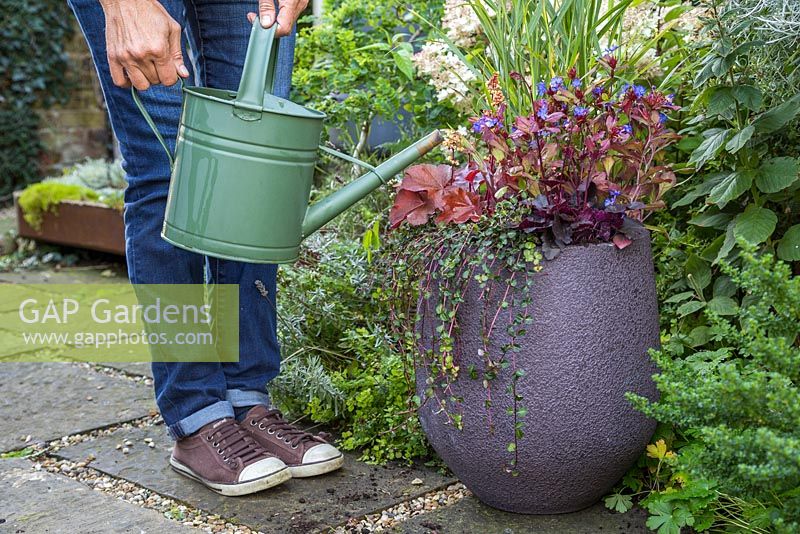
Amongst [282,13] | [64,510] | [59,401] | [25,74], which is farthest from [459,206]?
[25,74]

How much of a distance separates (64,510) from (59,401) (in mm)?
754

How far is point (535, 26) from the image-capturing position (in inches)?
69.1

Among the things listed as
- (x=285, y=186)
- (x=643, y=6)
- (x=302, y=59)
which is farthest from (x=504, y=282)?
(x=302, y=59)

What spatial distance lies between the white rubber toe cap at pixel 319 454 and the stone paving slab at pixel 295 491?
4 cm

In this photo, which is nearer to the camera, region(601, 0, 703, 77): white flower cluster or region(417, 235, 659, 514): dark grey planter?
region(417, 235, 659, 514): dark grey planter

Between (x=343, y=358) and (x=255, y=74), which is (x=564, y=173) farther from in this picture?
(x=343, y=358)

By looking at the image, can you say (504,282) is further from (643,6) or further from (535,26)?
(643,6)

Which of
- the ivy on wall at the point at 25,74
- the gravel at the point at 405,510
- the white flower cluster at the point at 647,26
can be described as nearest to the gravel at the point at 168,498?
the gravel at the point at 405,510

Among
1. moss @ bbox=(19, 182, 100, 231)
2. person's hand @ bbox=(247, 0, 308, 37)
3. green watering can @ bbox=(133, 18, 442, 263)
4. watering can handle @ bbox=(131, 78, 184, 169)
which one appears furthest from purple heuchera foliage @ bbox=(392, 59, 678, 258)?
moss @ bbox=(19, 182, 100, 231)

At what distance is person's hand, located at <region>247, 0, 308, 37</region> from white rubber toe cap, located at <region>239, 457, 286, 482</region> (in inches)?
32.1

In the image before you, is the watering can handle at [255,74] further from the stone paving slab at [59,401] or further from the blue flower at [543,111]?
the stone paving slab at [59,401]

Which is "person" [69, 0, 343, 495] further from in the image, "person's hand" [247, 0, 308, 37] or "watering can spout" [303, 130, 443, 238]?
"watering can spout" [303, 130, 443, 238]

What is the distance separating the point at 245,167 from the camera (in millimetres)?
1557

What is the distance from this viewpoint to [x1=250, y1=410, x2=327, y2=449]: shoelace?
6.20 feet
